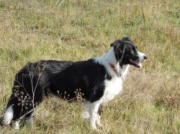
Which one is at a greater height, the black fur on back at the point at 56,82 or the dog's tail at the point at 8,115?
the black fur on back at the point at 56,82

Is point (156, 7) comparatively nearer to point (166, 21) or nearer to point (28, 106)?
point (166, 21)

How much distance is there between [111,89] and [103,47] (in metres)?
3.06

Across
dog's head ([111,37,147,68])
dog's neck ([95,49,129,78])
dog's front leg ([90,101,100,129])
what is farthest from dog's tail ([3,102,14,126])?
dog's head ([111,37,147,68])

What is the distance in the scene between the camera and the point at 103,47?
8445 millimetres

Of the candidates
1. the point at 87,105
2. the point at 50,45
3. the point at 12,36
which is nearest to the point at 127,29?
the point at 50,45

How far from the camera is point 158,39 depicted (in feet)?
29.9

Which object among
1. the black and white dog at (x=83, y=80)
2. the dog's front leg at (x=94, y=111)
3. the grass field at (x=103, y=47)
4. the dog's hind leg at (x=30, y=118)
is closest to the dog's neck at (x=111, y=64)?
the black and white dog at (x=83, y=80)

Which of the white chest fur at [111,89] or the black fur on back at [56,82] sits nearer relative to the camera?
the black fur on back at [56,82]

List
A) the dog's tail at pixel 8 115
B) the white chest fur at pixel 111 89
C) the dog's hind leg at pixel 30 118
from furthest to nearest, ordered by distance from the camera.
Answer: the white chest fur at pixel 111 89, the dog's hind leg at pixel 30 118, the dog's tail at pixel 8 115

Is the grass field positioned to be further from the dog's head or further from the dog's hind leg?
the dog's head

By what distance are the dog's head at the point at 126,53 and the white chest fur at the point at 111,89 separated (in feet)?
0.95

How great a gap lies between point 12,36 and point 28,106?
12.0 feet

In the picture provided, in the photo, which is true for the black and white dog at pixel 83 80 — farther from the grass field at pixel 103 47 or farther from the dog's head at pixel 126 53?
the grass field at pixel 103 47

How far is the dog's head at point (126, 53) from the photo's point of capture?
5.46 m
